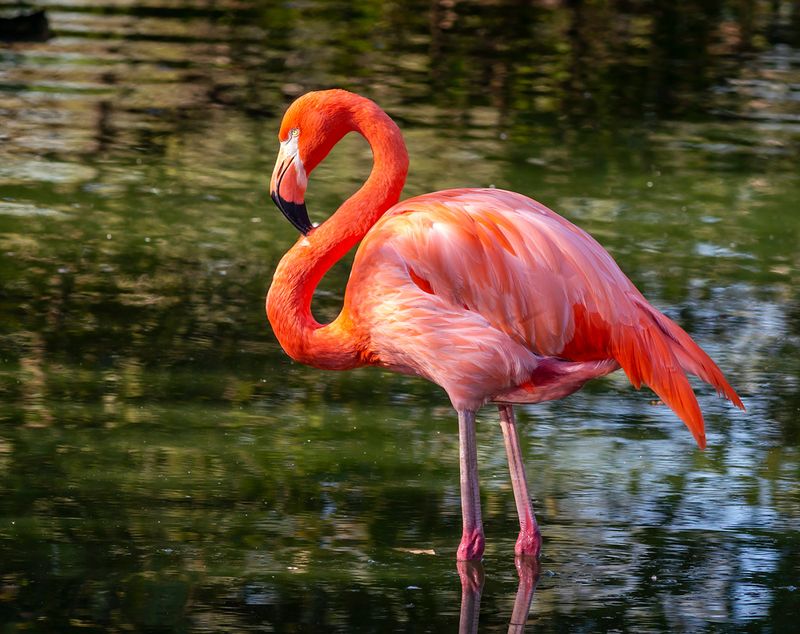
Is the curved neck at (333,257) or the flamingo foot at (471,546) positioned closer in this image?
the flamingo foot at (471,546)

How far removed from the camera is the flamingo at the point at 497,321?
411 cm

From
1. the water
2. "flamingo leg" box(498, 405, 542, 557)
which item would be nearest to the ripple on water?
the water

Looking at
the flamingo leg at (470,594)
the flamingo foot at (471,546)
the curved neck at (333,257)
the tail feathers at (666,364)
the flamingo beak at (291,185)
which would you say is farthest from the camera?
the flamingo beak at (291,185)

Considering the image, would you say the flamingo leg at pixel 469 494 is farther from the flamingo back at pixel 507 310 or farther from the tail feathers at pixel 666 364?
the tail feathers at pixel 666 364

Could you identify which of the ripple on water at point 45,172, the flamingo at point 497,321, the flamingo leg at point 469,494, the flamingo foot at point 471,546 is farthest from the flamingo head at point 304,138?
the ripple on water at point 45,172

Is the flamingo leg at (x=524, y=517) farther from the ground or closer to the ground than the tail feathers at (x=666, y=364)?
closer to the ground

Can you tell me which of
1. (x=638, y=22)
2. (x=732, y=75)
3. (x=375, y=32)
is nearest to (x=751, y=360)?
(x=732, y=75)

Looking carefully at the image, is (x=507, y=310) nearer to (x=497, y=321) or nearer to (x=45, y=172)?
(x=497, y=321)

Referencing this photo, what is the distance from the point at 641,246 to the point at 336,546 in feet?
12.3

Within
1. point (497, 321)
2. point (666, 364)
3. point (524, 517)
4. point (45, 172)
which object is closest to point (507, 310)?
point (497, 321)

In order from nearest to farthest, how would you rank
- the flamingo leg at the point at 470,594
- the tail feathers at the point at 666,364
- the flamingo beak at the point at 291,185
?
the flamingo leg at the point at 470,594, the tail feathers at the point at 666,364, the flamingo beak at the point at 291,185

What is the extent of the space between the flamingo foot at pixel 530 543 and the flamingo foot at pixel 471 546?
0.15 m

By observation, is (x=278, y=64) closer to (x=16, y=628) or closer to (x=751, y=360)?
(x=751, y=360)

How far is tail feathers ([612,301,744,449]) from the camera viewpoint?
13.3 feet
